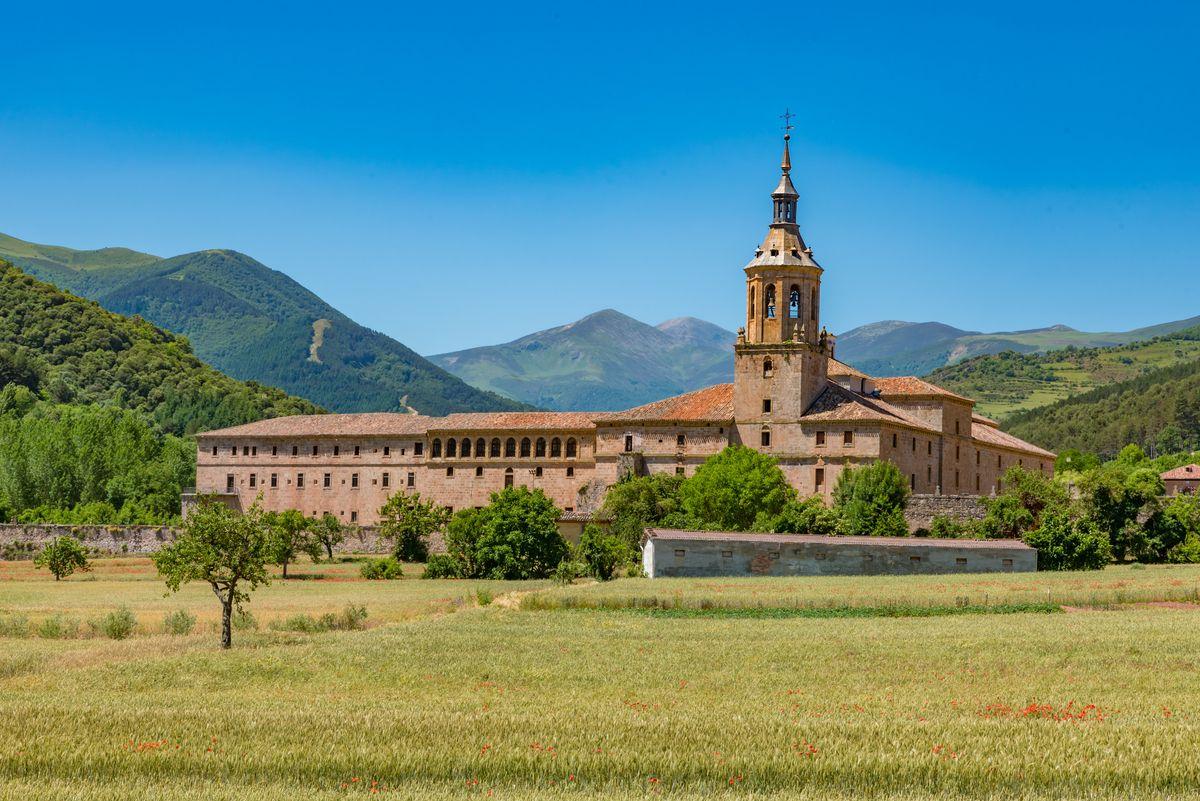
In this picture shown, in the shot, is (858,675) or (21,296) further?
(21,296)

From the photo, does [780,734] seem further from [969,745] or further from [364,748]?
[364,748]

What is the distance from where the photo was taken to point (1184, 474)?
149625 mm

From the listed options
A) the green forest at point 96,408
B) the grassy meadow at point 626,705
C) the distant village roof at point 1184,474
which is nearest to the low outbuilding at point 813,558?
the grassy meadow at point 626,705

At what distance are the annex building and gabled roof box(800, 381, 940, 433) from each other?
0.14m

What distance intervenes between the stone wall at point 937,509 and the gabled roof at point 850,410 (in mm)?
5918

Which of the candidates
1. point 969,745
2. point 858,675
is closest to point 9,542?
point 858,675

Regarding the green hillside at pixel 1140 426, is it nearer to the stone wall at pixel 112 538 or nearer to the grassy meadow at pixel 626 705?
the stone wall at pixel 112 538

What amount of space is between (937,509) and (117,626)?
159 ft

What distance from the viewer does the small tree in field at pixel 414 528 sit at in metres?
86.6

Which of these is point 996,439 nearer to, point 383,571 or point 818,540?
point 818,540

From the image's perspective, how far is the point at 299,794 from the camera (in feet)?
64.0

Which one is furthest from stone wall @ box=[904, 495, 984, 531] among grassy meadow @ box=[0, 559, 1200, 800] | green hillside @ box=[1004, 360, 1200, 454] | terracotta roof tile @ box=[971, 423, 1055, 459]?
green hillside @ box=[1004, 360, 1200, 454]

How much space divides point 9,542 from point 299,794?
79.3 m

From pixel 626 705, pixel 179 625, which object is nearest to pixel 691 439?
pixel 179 625
